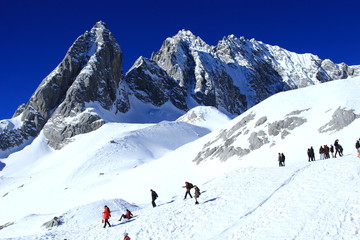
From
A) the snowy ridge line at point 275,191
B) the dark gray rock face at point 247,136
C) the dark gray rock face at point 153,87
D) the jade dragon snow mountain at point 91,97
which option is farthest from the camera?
the dark gray rock face at point 153,87

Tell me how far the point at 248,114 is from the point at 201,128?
176 feet

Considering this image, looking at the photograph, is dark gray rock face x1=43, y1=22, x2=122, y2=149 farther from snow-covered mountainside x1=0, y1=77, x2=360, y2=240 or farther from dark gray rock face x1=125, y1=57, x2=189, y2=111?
snow-covered mountainside x1=0, y1=77, x2=360, y2=240

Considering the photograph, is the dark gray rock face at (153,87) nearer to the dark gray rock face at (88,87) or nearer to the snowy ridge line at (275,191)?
the dark gray rock face at (88,87)

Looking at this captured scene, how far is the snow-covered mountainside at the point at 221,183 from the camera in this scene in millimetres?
16781

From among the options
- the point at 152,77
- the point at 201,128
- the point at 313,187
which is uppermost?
the point at 152,77

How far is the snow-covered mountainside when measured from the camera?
16781 mm

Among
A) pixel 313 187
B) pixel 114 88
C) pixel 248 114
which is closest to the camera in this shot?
pixel 313 187

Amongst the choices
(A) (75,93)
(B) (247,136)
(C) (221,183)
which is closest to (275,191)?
(C) (221,183)

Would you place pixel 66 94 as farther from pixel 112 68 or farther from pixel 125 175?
pixel 125 175

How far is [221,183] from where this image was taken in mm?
26062

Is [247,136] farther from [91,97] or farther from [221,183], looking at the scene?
[91,97]

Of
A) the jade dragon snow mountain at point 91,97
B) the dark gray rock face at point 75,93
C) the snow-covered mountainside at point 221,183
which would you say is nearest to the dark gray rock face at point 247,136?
the snow-covered mountainside at point 221,183

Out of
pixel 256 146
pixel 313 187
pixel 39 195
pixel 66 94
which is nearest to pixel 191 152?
pixel 256 146

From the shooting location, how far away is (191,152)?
6125 cm
